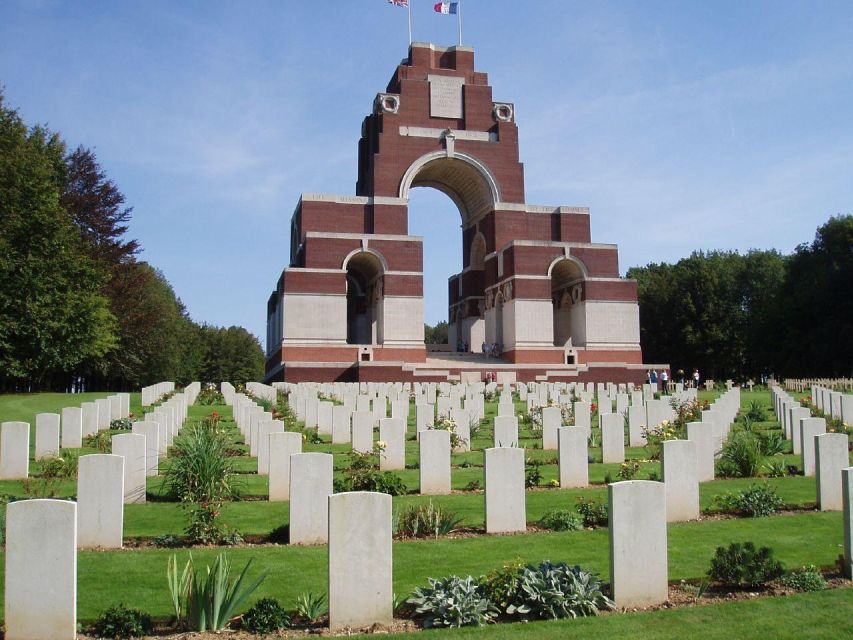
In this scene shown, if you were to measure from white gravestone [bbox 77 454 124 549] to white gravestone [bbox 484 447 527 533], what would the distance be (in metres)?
3.55

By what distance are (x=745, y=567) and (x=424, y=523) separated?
3.05 metres

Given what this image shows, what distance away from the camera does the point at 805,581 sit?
6.38 meters

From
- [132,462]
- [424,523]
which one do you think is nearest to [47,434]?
[132,462]

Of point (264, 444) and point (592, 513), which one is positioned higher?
point (264, 444)

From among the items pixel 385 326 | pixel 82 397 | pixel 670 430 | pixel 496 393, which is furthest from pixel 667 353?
pixel 670 430

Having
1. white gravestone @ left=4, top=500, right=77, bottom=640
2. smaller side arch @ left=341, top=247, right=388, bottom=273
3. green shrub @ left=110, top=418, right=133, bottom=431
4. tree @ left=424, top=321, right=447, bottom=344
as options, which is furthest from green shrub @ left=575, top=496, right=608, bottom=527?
tree @ left=424, top=321, right=447, bottom=344

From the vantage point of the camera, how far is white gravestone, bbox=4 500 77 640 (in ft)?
17.6

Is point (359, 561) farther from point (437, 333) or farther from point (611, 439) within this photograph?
point (437, 333)

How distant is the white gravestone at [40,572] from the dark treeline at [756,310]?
48185mm

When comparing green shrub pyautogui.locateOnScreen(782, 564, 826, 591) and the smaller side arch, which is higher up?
the smaller side arch

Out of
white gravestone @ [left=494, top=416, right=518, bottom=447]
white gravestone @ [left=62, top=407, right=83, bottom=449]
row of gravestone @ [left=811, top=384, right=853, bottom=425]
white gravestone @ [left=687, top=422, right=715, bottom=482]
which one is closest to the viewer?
white gravestone @ [left=687, top=422, right=715, bottom=482]

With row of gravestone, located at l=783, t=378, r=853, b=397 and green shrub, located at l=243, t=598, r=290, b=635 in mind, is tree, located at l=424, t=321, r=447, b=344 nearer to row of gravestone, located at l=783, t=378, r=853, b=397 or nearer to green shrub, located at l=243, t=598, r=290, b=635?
row of gravestone, located at l=783, t=378, r=853, b=397

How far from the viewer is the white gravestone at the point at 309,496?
7891 millimetres

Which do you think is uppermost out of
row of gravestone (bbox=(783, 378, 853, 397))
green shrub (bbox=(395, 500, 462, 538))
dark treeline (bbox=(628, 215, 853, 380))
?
dark treeline (bbox=(628, 215, 853, 380))
